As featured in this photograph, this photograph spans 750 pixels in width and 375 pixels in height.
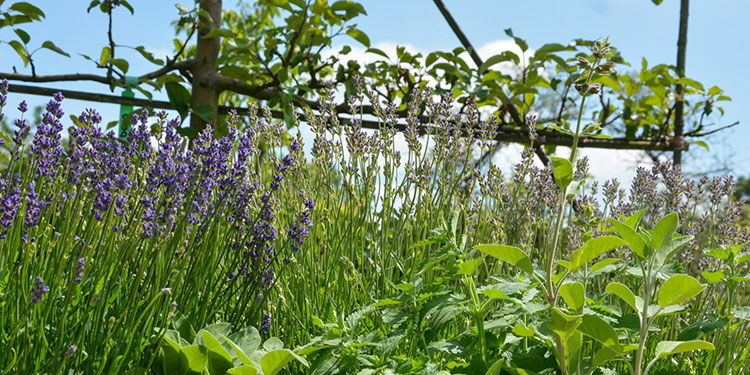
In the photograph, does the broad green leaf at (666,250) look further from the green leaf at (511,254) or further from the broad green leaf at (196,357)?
the broad green leaf at (196,357)

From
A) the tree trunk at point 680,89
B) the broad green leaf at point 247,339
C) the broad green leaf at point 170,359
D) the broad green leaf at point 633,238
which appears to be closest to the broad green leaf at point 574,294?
the broad green leaf at point 633,238

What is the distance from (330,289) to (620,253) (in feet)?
3.67

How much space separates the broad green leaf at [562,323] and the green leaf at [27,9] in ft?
11.8

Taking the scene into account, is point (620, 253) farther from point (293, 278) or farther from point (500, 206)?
point (293, 278)

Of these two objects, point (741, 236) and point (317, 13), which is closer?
point (741, 236)

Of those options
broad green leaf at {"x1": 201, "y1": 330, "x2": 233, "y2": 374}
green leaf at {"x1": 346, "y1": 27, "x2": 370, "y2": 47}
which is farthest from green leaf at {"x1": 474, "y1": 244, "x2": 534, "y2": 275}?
green leaf at {"x1": 346, "y1": 27, "x2": 370, "y2": 47}

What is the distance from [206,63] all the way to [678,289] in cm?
353

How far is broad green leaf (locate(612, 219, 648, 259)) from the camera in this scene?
136cm

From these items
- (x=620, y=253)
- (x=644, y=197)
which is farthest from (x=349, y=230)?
(x=644, y=197)

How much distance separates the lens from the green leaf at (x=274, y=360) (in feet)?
4.10

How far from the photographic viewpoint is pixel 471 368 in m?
1.43

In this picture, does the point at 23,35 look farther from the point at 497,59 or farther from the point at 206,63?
Answer: the point at 497,59

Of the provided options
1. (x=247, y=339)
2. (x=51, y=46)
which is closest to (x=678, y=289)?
(x=247, y=339)

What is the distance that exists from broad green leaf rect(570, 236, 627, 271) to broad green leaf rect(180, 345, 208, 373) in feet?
2.56
